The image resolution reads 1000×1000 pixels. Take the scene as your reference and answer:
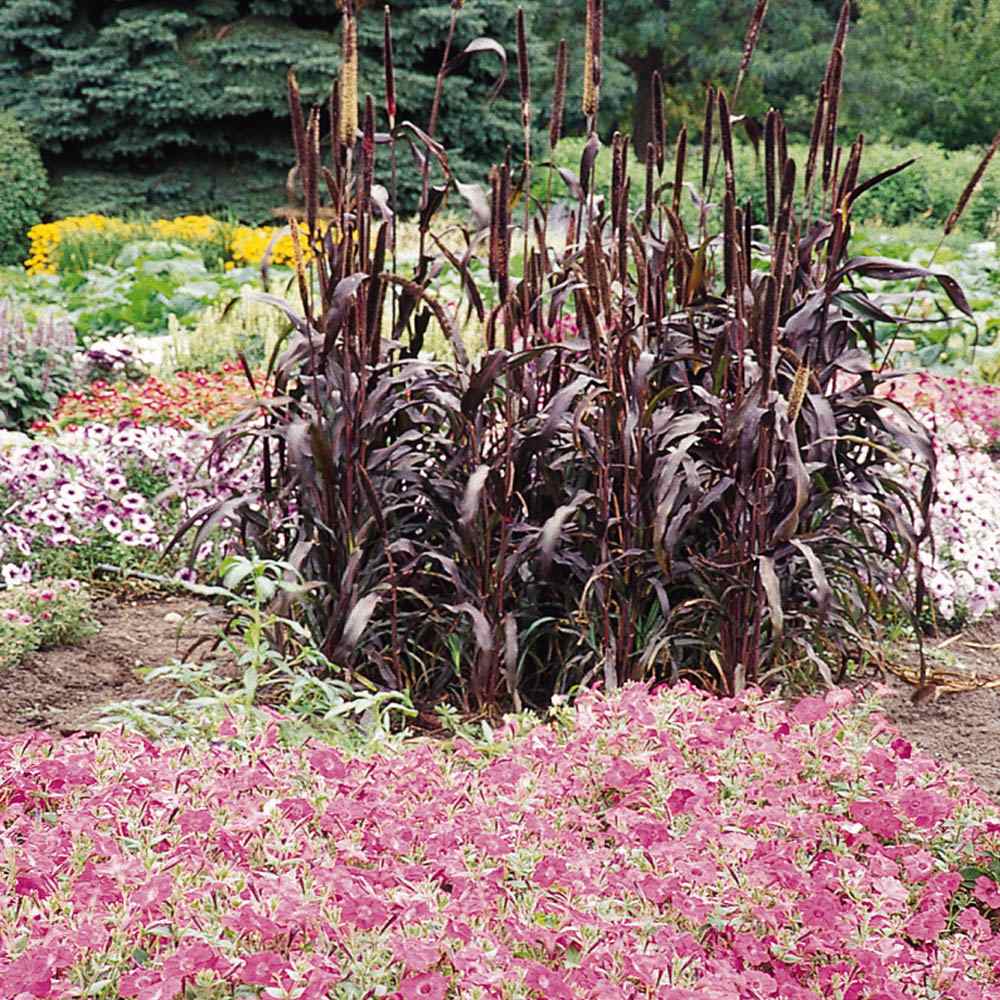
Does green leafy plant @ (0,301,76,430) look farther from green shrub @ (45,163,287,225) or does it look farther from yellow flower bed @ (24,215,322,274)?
green shrub @ (45,163,287,225)

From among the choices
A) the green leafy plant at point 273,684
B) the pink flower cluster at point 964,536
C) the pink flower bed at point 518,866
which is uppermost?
the pink flower bed at point 518,866

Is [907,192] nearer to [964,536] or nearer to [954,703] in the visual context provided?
[964,536]

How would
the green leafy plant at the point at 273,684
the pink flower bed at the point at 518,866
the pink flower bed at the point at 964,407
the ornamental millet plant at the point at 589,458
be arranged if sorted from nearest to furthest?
the pink flower bed at the point at 518,866 → the green leafy plant at the point at 273,684 → the ornamental millet plant at the point at 589,458 → the pink flower bed at the point at 964,407

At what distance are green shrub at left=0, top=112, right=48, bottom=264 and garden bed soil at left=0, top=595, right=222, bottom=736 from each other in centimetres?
1403

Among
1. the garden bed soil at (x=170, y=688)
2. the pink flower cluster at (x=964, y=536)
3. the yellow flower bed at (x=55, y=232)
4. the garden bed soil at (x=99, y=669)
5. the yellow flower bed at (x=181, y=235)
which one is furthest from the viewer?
the yellow flower bed at (x=55, y=232)

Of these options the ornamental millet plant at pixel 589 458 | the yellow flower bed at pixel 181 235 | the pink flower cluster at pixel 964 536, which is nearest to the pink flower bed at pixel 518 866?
the ornamental millet plant at pixel 589 458

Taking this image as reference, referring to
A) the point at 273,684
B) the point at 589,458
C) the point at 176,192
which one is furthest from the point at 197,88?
the point at 589,458

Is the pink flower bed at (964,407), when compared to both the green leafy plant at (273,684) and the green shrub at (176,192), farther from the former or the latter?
the green shrub at (176,192)

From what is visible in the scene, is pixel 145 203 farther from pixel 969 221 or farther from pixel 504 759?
pixel 504 759

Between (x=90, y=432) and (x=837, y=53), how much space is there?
3252mm

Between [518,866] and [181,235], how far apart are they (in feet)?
40.6

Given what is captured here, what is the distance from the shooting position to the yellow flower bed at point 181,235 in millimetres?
12496

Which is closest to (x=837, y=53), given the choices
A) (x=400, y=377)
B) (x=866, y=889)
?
(x=400, y=377)

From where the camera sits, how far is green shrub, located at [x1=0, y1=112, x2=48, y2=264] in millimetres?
17422
